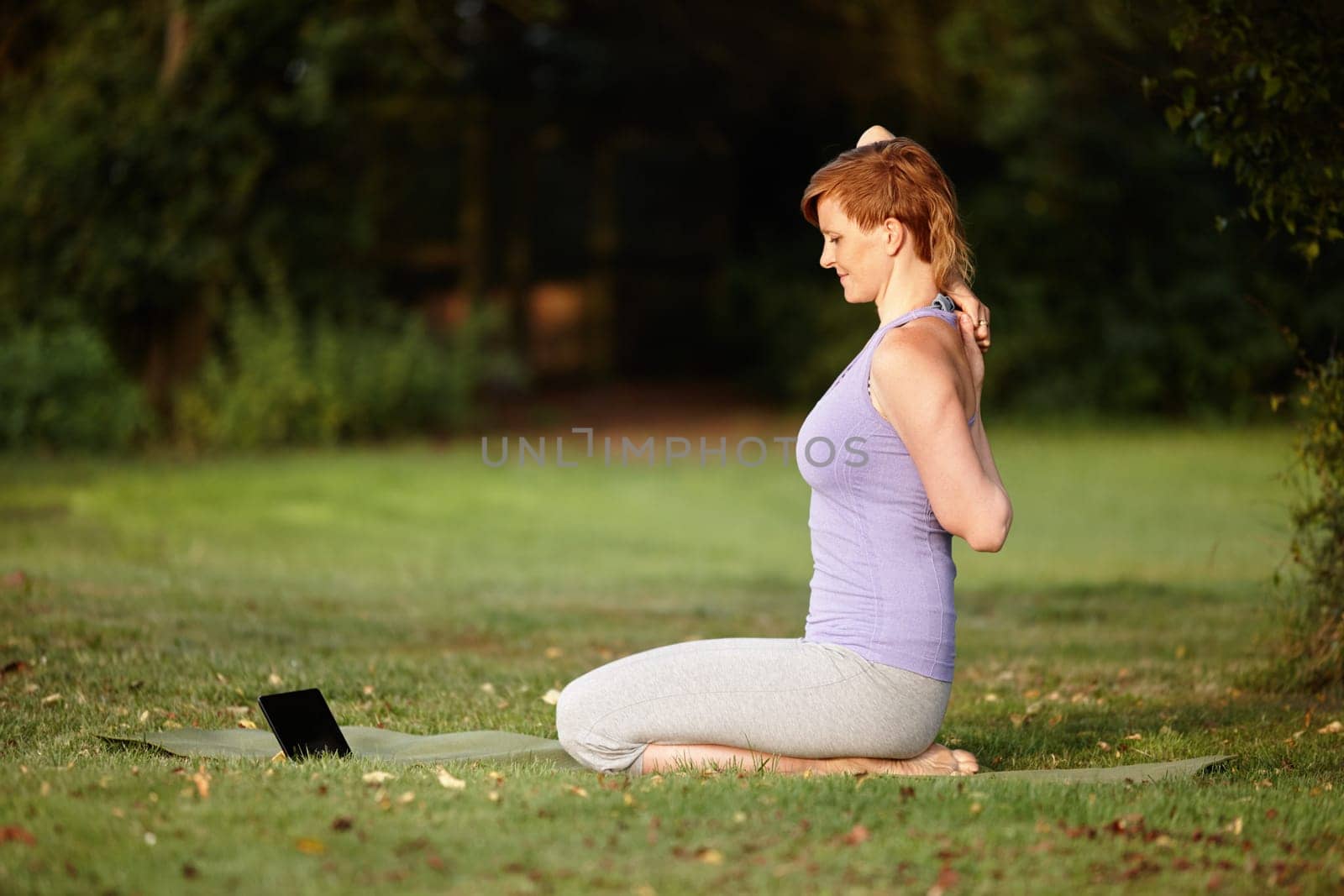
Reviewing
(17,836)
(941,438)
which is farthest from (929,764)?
(17,836)

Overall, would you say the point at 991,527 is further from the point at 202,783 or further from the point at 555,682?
the point at 555,682

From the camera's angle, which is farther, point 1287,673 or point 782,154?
point 782,154

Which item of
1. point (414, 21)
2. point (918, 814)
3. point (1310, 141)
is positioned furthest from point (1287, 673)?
point (414, 21)

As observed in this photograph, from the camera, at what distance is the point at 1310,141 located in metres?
6.02

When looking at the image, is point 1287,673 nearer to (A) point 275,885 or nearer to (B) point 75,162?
(A) point 275,885

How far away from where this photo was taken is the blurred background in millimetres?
16062

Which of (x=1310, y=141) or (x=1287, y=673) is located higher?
(x=1310, y=141)

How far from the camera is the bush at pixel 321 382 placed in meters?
16.8

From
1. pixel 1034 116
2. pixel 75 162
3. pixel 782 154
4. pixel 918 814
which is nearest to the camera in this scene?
pixel 918 814

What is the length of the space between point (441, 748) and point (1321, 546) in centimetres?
367

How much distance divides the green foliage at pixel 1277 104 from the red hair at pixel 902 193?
2.29 metres

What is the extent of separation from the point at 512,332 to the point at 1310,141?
61.6ft

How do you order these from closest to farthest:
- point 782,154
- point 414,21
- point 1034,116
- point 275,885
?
point 275,885 < point 414,21 < point 1034,116 < point 782,154

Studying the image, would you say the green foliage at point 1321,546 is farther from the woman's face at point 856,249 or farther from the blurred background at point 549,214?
the blurred background at point 549,214
